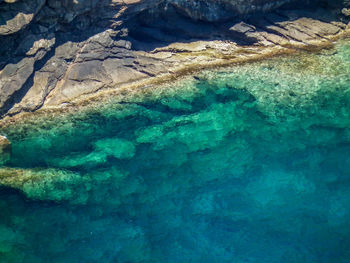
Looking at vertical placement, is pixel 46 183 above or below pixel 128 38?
below

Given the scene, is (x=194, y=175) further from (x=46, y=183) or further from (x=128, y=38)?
(x=128, y=38)

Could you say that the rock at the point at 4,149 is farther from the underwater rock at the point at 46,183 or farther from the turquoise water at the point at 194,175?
the underwater rock at the point at 46,183

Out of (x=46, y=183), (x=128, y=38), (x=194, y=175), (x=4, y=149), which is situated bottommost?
(x=46, y=183)

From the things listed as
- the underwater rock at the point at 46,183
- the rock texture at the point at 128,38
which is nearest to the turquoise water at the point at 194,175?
the underwater rock at the point at 46,183

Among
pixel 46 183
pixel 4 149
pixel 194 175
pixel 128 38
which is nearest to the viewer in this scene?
pixel 46 183

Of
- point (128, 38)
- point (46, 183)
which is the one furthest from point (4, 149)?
point (128, 38)

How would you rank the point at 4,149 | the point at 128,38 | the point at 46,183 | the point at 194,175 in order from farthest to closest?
the point at 128,38 → the point at 4,149 → the point at 194,175 → the point at 46,183

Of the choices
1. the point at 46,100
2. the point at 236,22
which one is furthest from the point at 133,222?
the point at 236,22

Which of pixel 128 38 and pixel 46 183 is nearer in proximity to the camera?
pixel 46 183
